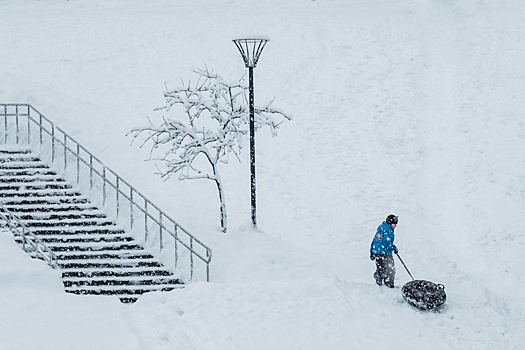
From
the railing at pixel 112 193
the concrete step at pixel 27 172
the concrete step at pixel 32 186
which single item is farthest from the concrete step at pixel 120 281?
the concrete step at pixel 27 172

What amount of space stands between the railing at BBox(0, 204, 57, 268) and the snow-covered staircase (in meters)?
0.21

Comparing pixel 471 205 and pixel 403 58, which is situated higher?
pixel 403 58

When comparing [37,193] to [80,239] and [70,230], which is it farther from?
[80,239]

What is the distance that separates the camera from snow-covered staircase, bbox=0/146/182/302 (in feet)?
48.7

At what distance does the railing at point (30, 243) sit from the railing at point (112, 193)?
1.90 meters

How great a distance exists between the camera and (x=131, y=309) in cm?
1295

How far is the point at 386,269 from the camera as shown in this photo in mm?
14328

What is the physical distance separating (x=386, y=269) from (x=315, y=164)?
7.64 meters

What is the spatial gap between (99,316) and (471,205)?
10463 millimetres

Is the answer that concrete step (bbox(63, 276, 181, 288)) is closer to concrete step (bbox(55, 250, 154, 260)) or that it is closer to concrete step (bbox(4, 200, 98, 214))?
concrete step (bbox(55, 250, 154, 260))

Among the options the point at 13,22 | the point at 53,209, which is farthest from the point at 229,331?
the point at 13,22

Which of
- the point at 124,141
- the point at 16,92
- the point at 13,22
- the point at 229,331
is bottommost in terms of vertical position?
the point at 229,331

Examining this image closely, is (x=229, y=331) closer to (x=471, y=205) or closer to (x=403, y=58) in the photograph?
(x=471, y=205)

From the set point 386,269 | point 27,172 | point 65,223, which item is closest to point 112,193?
point 65,223
